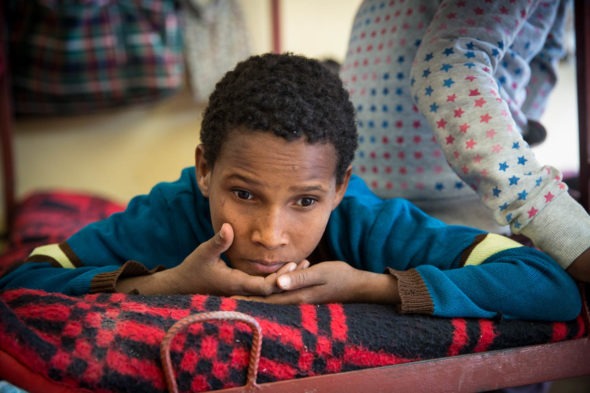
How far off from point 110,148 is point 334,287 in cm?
213

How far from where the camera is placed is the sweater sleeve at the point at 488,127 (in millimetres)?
848

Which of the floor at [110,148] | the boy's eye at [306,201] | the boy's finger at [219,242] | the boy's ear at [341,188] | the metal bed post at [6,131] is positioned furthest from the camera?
the floor at [110,148]

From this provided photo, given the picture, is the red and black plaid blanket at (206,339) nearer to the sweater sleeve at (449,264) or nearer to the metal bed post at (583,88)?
the sweater sleeve at (449,264)

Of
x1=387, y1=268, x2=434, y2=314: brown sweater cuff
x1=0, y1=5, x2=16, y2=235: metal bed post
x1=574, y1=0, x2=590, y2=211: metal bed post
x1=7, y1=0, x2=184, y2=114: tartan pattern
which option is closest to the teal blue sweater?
x1=387, y1=268, x2=434, y2=314: brown sweater cuff

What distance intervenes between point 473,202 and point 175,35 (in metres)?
1.70

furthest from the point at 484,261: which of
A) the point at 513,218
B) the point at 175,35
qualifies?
the point at 175,35

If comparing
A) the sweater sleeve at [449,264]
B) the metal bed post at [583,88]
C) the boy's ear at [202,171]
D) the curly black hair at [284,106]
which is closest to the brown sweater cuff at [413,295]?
the sweater sleeve at [449,264]

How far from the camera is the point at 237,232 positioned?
2.76ft

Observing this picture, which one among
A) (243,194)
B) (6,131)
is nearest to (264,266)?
(243,194)

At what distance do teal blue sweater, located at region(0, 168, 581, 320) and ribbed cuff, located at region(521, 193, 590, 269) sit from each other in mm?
19

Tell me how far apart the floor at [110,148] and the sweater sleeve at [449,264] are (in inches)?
72.5

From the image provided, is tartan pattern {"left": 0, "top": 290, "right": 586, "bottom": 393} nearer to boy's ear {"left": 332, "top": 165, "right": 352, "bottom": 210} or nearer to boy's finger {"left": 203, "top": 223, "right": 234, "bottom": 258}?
boy's finger {"left": 203, "top": 223, "right": 234, "bottom": 258}

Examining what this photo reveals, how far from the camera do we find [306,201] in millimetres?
876

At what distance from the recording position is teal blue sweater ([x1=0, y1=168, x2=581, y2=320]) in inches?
31.4
